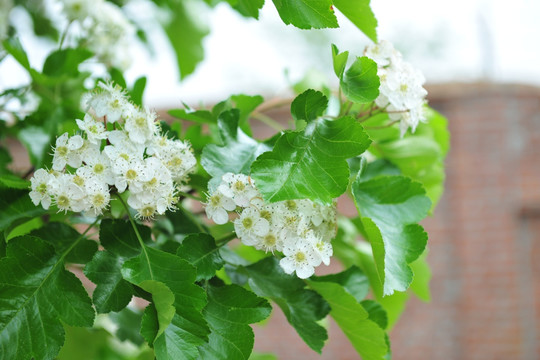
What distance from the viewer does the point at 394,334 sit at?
238cm

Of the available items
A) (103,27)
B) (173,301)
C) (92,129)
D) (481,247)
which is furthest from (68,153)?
(481,247)

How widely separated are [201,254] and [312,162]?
11 cm

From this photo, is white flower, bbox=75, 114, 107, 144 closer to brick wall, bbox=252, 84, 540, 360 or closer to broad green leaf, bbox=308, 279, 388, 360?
broad green leaf, bbox=308, 279, 388, 360

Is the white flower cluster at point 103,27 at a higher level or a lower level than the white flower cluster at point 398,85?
lower

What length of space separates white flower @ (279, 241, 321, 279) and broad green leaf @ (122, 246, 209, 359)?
0.06 m

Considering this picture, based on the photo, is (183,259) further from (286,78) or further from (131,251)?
(286,78)

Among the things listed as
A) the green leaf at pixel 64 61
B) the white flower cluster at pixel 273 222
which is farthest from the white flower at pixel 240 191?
the green leaf at pixel 64 61

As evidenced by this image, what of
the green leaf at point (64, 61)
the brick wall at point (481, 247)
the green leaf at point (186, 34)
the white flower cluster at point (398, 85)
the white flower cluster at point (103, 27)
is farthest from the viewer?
the brick wall at point (481, 247)

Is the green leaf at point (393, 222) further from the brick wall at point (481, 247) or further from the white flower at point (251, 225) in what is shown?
the brick wall at point (481, 247)

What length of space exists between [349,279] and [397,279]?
0.11 metres

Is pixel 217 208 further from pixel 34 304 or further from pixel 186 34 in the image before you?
pixel 186 34

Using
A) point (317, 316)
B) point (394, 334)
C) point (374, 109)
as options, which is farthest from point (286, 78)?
point (394, 334)

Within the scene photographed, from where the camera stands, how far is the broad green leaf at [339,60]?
45 centimetres

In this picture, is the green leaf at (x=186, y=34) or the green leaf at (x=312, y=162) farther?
the green leaf at (x=186, y=34)
